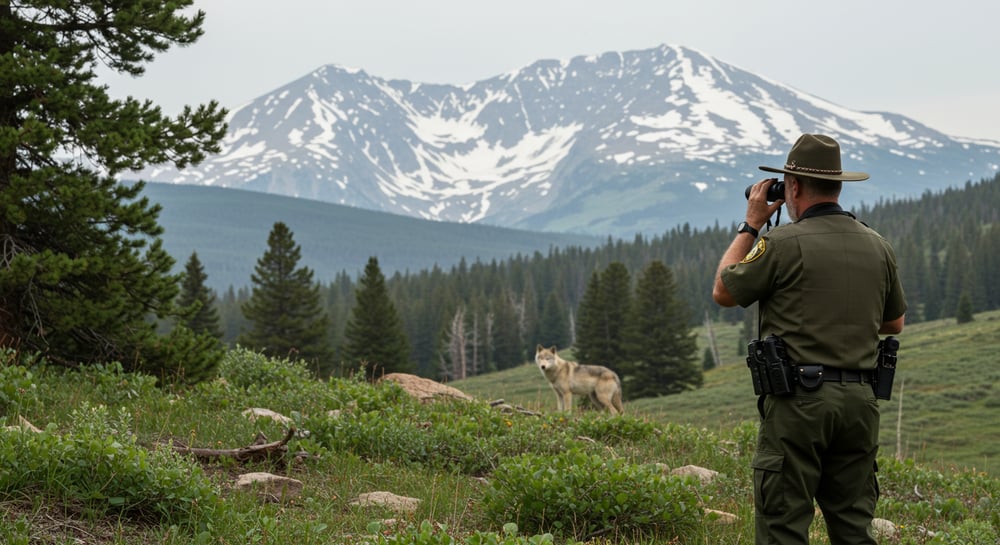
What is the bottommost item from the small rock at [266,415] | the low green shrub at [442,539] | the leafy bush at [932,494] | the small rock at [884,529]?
the leafy bush at [932,494]

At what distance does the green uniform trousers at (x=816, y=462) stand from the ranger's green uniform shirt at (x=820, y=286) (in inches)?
9.7

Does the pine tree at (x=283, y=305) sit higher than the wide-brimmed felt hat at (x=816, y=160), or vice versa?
the wide-brimmed felt hat at (x=816, y=160)

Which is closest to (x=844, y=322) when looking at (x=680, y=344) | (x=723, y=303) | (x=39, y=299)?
(x=723, y=303)

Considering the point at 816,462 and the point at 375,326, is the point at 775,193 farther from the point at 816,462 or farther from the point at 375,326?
the point at 375,326

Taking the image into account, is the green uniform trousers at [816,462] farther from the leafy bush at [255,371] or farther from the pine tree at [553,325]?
the pine tree at [553,325]

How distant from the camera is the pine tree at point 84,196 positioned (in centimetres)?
1199

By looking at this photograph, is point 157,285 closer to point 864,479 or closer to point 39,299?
point 39,299

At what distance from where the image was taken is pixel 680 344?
81500 millimetres

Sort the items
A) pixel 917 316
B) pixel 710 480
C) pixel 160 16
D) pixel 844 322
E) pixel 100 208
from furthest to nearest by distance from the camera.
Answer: pixel 917 316 < pixel 160 16 < pixel 100 208 < pixel 710 480 < pixel 844 322

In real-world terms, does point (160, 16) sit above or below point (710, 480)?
above

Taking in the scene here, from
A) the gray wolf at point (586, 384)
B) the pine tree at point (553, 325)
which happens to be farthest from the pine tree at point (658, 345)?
the gray wolf at point (586, 384)

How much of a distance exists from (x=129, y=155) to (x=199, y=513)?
26.0 ft

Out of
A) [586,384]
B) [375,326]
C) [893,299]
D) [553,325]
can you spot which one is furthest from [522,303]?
[893,299]

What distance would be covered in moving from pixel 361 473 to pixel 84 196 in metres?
6.27
